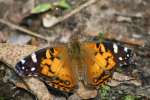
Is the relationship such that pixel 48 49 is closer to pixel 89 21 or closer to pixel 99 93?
pixel 99 93

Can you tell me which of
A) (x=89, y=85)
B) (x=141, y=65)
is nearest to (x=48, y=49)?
(x=89, y=85)

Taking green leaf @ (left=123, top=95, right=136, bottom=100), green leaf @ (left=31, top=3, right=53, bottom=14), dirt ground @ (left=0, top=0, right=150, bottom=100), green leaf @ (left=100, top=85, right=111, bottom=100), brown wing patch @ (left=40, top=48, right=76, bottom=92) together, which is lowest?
green leaf @ (left=123, top=95, right=136, bottom=100)

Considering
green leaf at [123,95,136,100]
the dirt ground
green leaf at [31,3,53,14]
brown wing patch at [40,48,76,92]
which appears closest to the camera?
brown wing patch at [40,48,76,92]

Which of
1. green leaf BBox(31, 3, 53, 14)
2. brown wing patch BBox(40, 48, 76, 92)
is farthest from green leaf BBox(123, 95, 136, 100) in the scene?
green leaf BBox(31, 3, 53, 14)

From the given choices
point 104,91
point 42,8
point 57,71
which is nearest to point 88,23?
point 42,8

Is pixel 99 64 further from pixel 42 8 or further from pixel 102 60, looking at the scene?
pixel 42 8

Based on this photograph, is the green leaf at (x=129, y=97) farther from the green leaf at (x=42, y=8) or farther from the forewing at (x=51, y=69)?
the green leaf at (x=42, y=8)

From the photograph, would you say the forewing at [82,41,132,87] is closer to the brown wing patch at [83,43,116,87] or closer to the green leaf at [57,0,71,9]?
the brown wing patch at [83,43,116,87]

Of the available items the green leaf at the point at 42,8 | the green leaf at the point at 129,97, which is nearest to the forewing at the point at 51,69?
the green leaf at the point at 129,97
